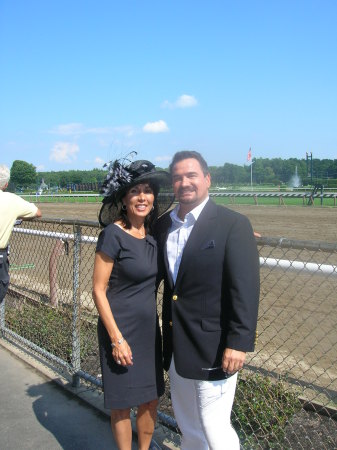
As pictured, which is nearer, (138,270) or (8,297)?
(138,270)

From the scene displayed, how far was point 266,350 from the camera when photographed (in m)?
4.96

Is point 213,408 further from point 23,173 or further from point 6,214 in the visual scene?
point 23,173

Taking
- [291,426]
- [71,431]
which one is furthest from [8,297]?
[291,426]

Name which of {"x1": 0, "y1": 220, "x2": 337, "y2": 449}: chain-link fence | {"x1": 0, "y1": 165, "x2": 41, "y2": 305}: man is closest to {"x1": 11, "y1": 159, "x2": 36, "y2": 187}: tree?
{"x1": 0, "y1": 220, "x2": 337, "y2": 449}: chain-link fence

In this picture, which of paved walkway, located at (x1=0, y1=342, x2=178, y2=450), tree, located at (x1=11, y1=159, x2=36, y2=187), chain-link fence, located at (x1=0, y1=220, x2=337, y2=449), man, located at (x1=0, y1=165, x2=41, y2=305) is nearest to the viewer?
chain-link fence, located at (x1=0, y1=220, x2=337, y2=449)

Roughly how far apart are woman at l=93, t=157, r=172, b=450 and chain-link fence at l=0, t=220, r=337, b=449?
63cm

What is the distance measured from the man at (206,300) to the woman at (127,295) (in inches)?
6.4

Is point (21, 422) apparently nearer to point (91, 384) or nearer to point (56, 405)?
point (56, 405)

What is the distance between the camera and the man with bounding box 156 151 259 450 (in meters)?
2.08

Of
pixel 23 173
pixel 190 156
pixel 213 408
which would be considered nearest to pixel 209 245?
pixel 190 156

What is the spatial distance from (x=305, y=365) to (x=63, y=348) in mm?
2515

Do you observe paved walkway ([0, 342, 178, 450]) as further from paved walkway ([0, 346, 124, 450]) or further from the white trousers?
the white trousers

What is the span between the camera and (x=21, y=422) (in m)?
3.29

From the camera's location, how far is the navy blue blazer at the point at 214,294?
6.77ft
